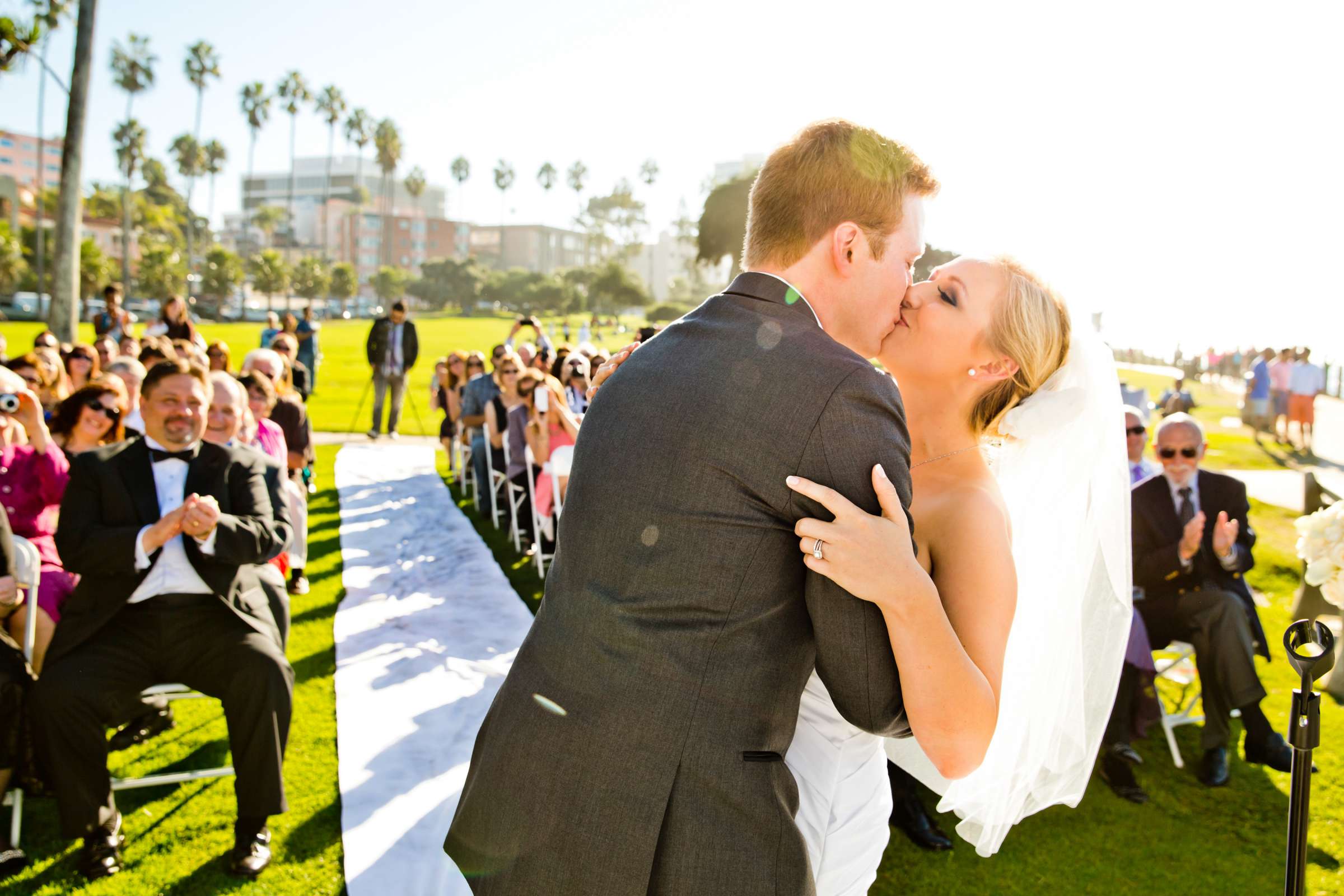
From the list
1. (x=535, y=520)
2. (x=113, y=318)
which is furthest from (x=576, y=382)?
(x=113, y=318)

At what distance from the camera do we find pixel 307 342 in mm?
19672

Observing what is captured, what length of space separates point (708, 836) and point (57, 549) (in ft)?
13.4

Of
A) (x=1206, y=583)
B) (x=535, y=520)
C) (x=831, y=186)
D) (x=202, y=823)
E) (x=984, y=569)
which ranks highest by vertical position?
(x=831, y=186)

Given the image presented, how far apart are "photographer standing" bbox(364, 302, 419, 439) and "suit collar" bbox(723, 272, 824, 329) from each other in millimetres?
13667

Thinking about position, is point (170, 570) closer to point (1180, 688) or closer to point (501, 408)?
point (501, 408)

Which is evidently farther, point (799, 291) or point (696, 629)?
point (799, 291)

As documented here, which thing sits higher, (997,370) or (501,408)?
(997,370)

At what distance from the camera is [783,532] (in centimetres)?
145

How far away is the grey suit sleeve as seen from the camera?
55.4 inches

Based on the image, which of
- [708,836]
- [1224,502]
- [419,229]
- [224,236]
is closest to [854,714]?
[708,836]

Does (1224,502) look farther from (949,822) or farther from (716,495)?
(716,495)

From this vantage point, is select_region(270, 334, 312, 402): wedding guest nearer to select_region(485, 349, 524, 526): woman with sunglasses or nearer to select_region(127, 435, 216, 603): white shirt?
select_region(485, 349, 524, 526): woman with sunglasses

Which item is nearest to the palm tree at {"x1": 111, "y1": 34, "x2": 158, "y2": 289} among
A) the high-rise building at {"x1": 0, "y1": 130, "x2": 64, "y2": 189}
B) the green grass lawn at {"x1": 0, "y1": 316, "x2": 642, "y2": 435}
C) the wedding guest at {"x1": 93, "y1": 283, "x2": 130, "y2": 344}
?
the green grass lawn at {"x1": 0, "y1": 316, "x2": 642, "y2": 435}

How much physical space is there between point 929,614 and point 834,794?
66 cm
